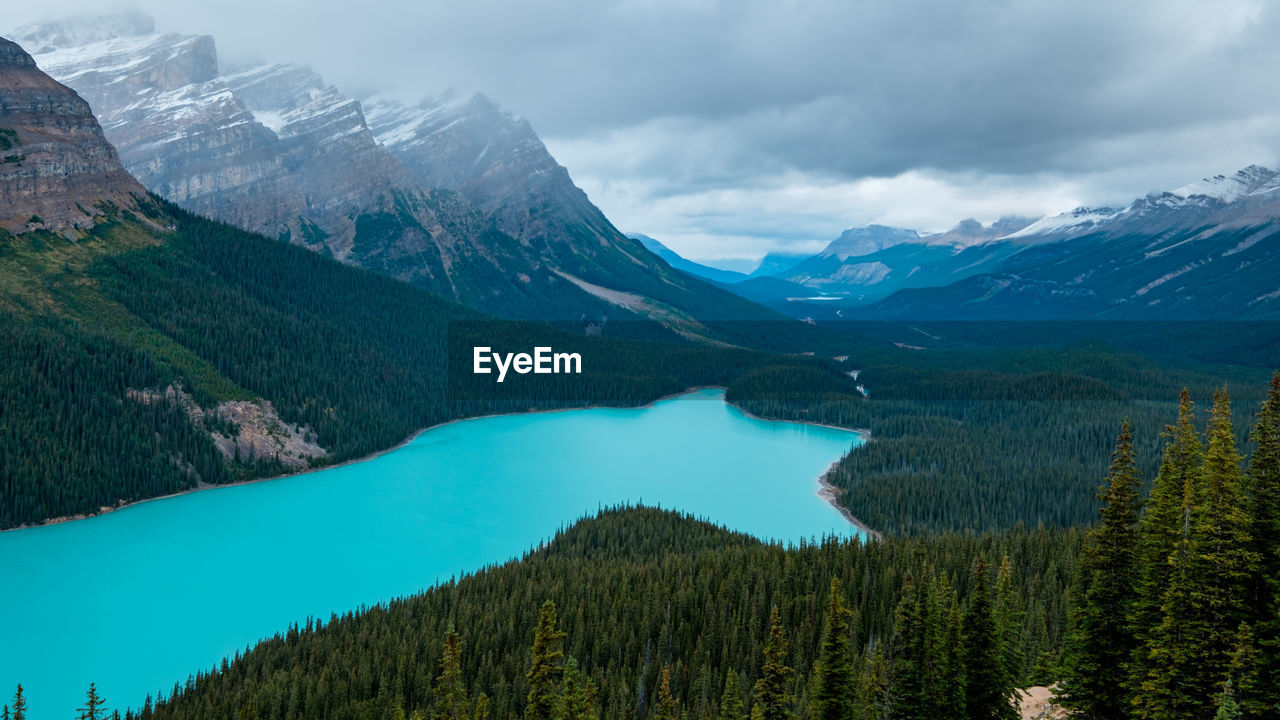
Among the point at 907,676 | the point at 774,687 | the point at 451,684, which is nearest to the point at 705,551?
the point at 907,676

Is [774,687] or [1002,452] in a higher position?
[774,687]

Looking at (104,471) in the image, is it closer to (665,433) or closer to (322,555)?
(322,555)

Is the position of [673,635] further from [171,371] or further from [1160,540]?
[171,371]

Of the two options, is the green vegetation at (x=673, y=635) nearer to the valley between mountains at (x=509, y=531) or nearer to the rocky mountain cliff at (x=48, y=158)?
the valley between mountains at (x=509, y=531)

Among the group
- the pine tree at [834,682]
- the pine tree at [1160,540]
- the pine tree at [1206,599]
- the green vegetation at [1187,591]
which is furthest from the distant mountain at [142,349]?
the pine tree at [1206,599]

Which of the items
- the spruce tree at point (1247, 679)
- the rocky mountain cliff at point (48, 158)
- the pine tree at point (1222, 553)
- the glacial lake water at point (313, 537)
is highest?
the rocky mountain cliff at point (48, 158)

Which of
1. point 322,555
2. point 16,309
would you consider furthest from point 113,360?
point 322,555

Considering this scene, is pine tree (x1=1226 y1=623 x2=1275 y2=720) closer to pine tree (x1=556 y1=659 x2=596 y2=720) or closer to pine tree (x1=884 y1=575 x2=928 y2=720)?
pine tree (x1=884 y1=575 x2=928 y2=720)
